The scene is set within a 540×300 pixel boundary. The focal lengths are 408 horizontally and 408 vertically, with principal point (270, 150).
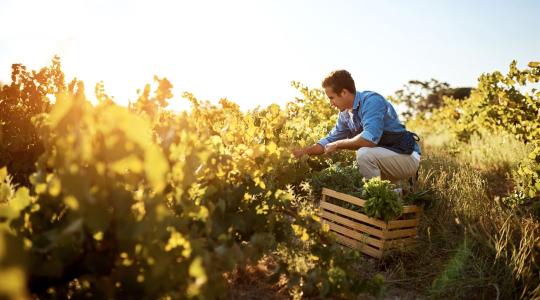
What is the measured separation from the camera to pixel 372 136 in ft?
12.4

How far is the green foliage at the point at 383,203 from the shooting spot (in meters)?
2.88

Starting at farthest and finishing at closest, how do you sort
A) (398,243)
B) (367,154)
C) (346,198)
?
1. (367,154)
2. (346,198)
3. (398,243)

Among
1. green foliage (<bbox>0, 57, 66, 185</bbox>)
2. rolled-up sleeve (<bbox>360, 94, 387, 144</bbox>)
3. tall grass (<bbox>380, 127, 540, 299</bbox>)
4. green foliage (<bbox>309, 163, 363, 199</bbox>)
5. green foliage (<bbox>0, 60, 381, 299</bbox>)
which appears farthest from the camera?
green foliage (<bbox>309, 163, 363, 199</bbox>)

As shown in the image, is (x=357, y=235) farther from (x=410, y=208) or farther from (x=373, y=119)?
(x=373, y=119)

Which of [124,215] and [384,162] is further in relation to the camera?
[384,162]

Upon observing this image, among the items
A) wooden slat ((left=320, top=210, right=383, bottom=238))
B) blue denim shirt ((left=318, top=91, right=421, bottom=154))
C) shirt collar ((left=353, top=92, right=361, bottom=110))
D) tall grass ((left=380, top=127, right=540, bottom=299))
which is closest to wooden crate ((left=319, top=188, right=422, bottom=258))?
wooden slat ((left=320, top=210, right=383, bottom=238))

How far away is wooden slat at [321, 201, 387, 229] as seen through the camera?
9.78 ft

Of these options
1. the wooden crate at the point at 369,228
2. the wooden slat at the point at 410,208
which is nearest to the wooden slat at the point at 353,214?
the wooden crate at the point at 369,228

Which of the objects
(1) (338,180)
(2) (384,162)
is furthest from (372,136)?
(1) (338,180)

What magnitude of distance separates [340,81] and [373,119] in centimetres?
54

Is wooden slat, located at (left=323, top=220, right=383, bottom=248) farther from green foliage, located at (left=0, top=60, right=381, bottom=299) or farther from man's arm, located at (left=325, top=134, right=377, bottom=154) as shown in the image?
green foliage, located at (left=0, top=60, right=381, bottom=299)

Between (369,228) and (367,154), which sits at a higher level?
(367,154)

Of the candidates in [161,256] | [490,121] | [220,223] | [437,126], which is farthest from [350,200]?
[437,126]

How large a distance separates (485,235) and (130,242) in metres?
2.60
